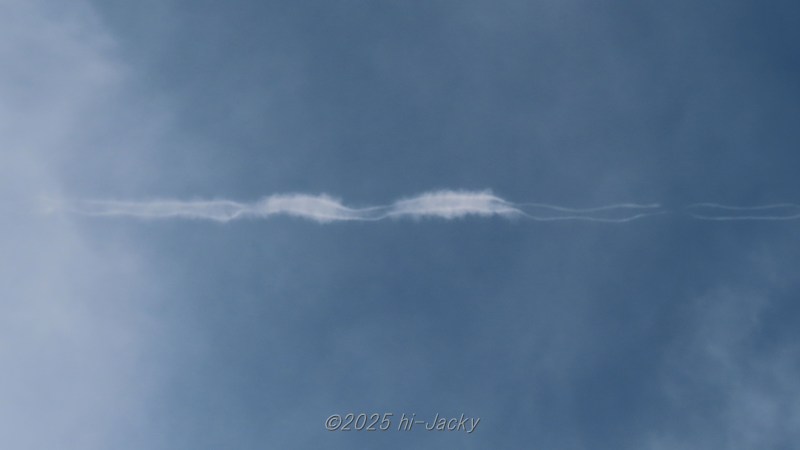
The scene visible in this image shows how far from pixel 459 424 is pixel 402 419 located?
398 centimetres

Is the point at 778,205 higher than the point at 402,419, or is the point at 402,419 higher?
the point at 778,205

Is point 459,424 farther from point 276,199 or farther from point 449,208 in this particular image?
point 276,199

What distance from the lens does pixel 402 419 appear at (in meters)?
63.4

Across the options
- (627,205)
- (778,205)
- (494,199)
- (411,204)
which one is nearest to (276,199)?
(411,204)

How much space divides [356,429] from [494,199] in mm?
18763

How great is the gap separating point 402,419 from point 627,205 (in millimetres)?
21961

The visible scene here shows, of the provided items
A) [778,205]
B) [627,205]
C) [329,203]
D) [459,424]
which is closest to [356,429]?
[459,424]

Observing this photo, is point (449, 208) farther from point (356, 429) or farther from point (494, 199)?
point (356, 429)

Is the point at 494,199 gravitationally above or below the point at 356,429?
above

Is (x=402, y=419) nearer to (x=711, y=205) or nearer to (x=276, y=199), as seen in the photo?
(x=276, y=199)

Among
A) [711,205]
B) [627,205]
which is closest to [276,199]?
[627,205]

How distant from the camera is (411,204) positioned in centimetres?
6519

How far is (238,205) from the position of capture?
6488 cm

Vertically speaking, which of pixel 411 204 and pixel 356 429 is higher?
pixel 411 204
